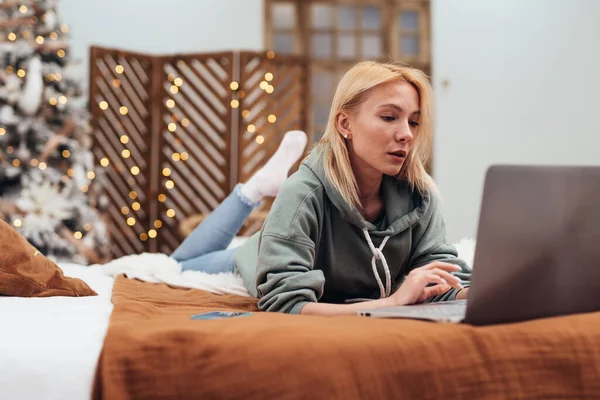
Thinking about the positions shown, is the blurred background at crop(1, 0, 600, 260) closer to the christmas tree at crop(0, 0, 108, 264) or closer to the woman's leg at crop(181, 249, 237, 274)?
the christmas tree at crop(0, 0, 108, 264)

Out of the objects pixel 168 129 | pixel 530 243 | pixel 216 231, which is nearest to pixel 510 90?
pixel 168 129

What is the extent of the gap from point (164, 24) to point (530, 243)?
14.8 feet

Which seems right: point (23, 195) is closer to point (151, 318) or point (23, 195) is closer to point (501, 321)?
point (151, 318)

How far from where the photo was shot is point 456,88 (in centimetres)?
568

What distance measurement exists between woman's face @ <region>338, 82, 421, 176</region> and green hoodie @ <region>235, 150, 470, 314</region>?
0.09 metres

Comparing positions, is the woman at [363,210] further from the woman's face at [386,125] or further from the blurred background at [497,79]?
the blurred background at [497,79]

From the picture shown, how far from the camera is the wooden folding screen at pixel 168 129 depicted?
466 cm

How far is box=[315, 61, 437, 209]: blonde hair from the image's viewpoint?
1424 millimetres

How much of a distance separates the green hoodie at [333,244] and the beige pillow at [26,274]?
44cm

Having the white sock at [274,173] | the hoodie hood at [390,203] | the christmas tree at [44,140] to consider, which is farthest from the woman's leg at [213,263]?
the christmas tree at [44,140]

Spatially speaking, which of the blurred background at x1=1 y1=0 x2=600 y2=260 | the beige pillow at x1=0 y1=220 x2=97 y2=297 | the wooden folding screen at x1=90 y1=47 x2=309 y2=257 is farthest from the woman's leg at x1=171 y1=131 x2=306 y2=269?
the blurred background at x1=1 y1=0 x2=600 y2=260

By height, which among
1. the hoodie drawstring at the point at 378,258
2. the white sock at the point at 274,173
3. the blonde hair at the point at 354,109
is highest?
the blonde hair at the point at 354,109

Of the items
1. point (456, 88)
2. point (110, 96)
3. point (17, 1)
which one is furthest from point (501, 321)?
point (456, 88)

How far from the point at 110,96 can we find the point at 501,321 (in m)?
3.97
